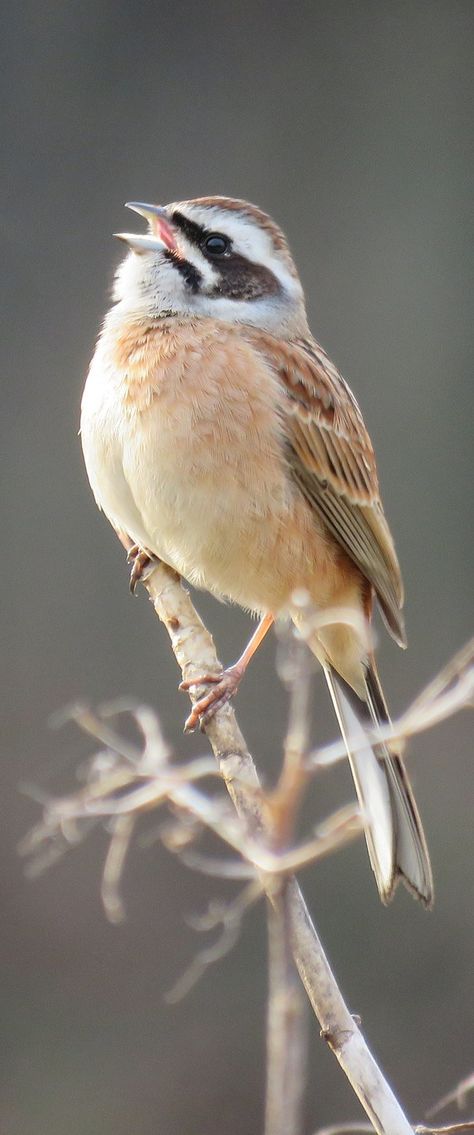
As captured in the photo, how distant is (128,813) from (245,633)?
4.22 meters

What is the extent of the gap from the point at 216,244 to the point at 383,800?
49.7 inches

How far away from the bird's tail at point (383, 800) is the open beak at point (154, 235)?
3.34 ft

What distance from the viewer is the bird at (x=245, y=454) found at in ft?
9.58

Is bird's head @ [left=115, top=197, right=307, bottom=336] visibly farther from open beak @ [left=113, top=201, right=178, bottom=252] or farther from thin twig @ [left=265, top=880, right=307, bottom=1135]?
thin twig @ [left=265, top=880, right=307, bottom=1135]

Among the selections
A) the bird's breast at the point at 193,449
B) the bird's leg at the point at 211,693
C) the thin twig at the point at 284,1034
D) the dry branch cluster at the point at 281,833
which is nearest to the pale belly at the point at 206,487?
the bird's breast at the point at 193,449

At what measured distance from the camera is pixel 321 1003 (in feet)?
4.91

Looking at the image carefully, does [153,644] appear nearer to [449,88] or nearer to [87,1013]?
[87,1013]

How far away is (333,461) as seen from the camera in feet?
10.9

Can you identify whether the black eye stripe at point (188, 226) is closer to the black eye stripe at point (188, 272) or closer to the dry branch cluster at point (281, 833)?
the black eye stripe at point (188, 272)

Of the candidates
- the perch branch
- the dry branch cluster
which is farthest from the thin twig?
the perch branch

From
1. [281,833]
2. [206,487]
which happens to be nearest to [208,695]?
[206,487]

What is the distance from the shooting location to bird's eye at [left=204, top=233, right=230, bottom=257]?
3.19 m

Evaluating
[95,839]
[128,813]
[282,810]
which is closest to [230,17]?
[95,839]

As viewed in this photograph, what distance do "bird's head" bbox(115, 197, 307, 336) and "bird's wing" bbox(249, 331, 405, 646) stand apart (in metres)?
0.11
